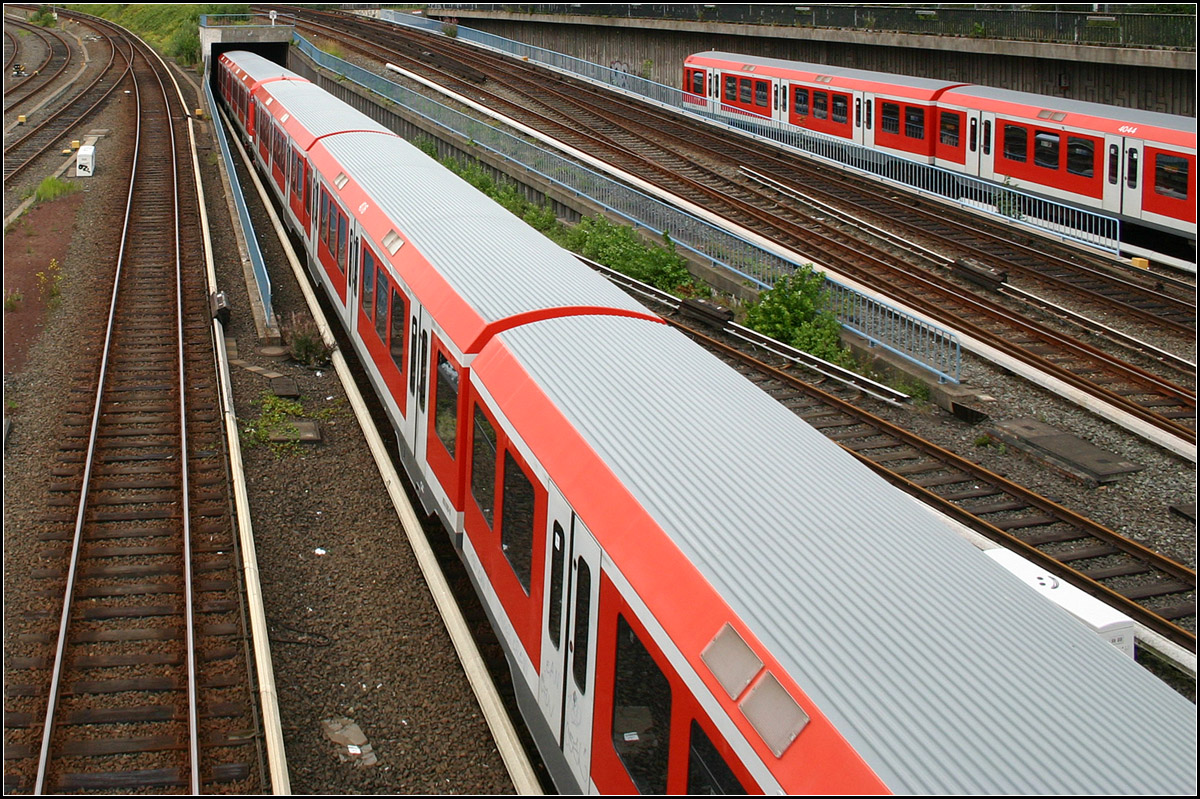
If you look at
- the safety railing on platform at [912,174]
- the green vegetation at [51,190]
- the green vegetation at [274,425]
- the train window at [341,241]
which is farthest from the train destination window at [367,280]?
the green vegetation at [51,190]

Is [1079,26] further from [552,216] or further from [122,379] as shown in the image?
[122,379]

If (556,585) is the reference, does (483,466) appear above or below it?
above

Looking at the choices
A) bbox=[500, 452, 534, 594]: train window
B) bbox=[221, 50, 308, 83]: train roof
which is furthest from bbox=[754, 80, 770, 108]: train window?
bbox=[500, 452, 534, 594]: train window

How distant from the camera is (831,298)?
632 inches

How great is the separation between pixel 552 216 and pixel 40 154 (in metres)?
15.9

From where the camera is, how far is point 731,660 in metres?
4.38

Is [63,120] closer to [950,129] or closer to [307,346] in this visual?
[307,346]

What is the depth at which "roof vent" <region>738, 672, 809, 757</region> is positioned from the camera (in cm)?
397

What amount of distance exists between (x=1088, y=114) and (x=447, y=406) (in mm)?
17578

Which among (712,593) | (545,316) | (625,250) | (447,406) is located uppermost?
(625,250)

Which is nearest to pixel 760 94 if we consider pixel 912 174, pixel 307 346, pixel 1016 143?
pixel 912 174

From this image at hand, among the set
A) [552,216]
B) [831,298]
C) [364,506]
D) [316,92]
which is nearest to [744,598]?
[364,506]

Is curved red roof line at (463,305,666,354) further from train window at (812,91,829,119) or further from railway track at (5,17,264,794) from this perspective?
train window at (812,91,829,119)

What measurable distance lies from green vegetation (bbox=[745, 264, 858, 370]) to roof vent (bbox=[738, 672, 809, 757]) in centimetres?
1123
